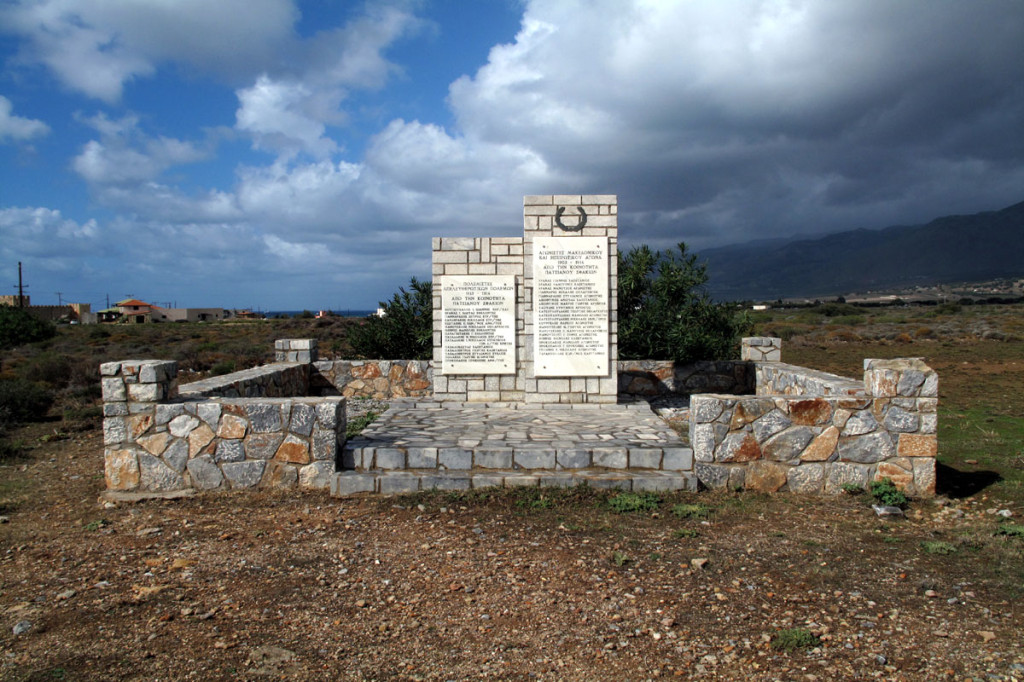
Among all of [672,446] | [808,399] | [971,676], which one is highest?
[808,399]

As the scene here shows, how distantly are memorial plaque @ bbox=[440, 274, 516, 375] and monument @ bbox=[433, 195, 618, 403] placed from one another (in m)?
0.01

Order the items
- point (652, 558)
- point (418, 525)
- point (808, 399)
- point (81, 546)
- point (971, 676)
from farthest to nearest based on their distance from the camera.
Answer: point (808, 399)
point (418, 525)
point (81, 546)
point (652, 558)
point (971, 676)

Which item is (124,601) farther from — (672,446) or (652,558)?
(672,446)

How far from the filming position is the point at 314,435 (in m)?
6.10

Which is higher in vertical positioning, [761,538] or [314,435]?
A: [314,435]

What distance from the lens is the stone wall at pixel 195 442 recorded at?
6.12 meters

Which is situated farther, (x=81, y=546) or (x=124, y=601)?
(x=81, y=546)

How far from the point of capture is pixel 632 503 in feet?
18.0

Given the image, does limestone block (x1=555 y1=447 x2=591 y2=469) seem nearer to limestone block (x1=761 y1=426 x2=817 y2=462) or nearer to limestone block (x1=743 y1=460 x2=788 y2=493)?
limestone block (x1=743 y1=460 x2=788 y2=493)

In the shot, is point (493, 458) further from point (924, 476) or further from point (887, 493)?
point (924, 476)

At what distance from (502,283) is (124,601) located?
21.2 ft

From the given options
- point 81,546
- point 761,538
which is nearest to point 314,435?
point 81,546

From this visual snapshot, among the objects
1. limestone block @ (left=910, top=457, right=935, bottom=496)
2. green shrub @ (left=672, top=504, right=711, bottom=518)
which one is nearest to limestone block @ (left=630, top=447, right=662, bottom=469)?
green shrub @ (left=672, top=504, right=711, bottom=518)

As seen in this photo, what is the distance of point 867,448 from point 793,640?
3.28m
